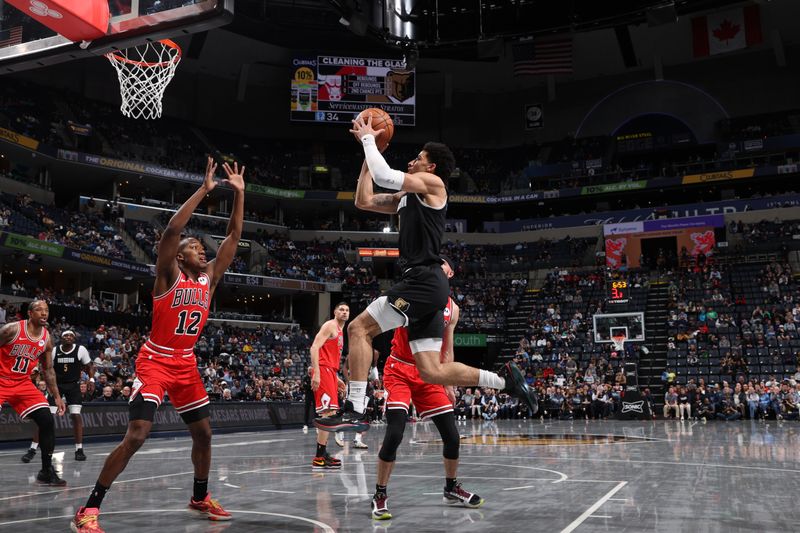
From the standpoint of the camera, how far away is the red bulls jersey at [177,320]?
210 inches

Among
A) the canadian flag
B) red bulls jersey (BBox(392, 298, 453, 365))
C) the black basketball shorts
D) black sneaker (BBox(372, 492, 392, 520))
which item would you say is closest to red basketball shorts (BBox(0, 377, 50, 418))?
red bulls jersey (BBox(392, 298, 453, 365))

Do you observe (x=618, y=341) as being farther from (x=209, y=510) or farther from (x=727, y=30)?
(x=209, y=510)

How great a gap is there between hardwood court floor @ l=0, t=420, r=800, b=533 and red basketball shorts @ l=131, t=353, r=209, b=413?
88cm

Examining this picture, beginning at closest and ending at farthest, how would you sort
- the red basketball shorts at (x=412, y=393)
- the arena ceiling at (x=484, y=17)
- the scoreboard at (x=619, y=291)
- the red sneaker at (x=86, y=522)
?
the red sneaker at (x=86, y=522) < the red basketball shorts at (x=412, y=393) < the arena ceiling at (x=484, y=17) < the scoreboard at (x=619, y=291)

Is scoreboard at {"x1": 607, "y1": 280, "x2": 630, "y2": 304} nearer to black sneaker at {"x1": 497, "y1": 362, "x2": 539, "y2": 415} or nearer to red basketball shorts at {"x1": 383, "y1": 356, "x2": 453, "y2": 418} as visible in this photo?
red basketball shorts at {"x1": 383, "y1": 356, "x2": 453, "y2": 418}

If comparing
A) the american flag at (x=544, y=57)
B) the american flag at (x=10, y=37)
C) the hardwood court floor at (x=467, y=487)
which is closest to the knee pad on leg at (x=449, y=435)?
the hardwood court floor at (x=467, y=487)

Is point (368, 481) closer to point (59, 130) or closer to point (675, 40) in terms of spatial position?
point (59, 130)

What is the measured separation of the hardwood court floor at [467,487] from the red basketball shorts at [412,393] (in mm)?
794

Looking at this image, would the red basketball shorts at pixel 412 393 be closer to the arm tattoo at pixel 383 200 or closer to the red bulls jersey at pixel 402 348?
the red bulls jersey at pixel 402 348

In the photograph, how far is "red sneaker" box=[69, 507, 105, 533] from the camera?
14.9 ft

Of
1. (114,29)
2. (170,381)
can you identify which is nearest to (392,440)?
(170,381)

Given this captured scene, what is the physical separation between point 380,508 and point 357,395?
841 mm

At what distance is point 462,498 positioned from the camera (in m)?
5.74

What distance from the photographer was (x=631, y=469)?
8609 millimetres
